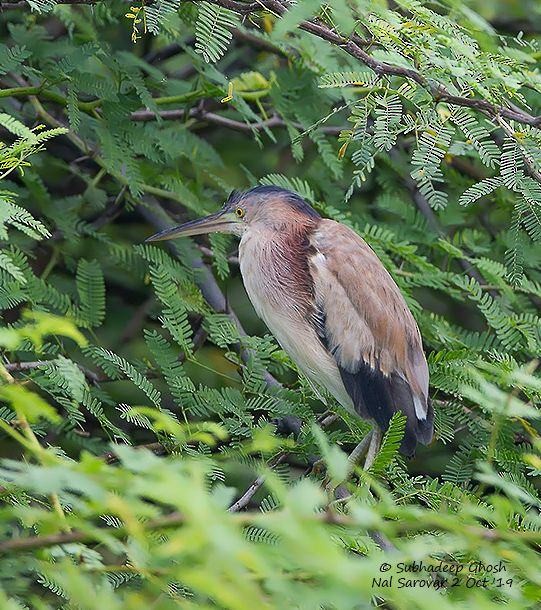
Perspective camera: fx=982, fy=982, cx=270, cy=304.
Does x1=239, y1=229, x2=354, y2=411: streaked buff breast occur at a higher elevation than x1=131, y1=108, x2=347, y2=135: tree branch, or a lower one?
lower

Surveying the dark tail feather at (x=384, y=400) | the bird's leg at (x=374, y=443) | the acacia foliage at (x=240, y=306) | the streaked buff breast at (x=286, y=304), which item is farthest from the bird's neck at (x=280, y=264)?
the bird's leg at (x=374, y=443)

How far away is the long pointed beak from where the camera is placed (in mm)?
2834

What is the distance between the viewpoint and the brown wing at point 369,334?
2.54 metres

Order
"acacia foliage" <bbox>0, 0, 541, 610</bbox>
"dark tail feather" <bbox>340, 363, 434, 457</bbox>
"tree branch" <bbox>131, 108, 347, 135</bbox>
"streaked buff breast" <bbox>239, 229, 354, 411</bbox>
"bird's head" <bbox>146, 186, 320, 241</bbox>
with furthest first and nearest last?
"tree branch" <bbox>131, 108, 347, 135</bbox>, "bird's head" <bbox>146, 186, 320, 241</bbox>, "streaked buff breast" <bbox>239, 229, 354, 411</bbox>, "dark tail feather" <bbox>340, 363, 434, 457</bbox>, "acacia foliage" <bbox>0, 0, 541, 610</bbox>

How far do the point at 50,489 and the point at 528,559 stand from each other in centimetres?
70

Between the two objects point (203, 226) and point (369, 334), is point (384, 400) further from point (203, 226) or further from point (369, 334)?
point (203, 226)

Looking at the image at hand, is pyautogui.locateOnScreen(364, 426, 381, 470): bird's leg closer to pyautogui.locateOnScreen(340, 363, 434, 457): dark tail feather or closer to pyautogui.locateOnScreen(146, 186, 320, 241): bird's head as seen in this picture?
pyautogui.locateOnScreen(340, 363, 434, 457): dark tail feather

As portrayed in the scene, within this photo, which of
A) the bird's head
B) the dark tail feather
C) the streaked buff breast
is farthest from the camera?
the bird's head

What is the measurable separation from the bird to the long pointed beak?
0.20 metres

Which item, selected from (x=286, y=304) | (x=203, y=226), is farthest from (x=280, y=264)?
(x=203, y=226)

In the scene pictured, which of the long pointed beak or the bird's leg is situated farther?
the long pointed beak

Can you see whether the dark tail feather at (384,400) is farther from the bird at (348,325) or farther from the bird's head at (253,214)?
the bird's head at (253,214)

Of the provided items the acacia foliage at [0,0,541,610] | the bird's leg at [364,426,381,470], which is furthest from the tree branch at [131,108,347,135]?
the bird's leg at [364,426,381,470]

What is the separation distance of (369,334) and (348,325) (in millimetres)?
60
